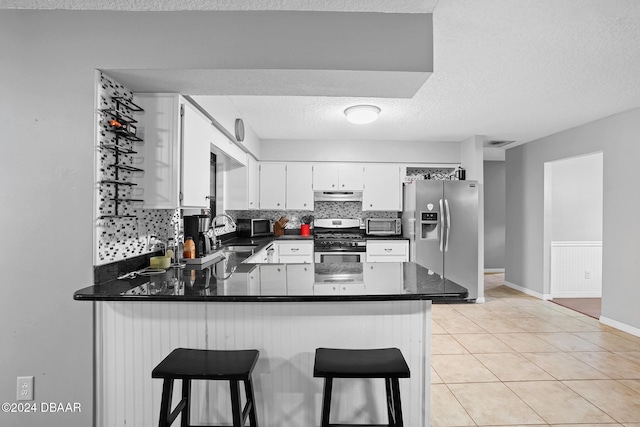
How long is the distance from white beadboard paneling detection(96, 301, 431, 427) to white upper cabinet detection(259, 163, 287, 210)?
12.4ft

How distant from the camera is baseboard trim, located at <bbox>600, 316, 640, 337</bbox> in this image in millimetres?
3778

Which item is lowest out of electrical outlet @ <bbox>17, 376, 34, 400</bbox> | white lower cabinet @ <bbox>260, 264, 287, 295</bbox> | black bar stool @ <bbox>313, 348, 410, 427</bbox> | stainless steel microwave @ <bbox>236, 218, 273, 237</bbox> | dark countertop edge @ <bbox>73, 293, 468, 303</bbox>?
electrical outlet @ <bbox>17, 376, 34, 400</bbox>

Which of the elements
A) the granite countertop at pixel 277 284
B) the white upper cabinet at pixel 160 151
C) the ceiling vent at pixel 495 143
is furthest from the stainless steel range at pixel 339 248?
the white upper cabinet at pixel 160 151

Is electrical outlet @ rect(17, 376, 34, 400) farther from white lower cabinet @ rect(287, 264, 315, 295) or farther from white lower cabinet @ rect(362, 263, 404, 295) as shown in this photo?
white lower cabinet @ rect(362, 263, 404, 295)

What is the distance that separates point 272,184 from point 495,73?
11.5ft

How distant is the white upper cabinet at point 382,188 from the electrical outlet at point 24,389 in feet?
→ 14.7

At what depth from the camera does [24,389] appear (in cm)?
185

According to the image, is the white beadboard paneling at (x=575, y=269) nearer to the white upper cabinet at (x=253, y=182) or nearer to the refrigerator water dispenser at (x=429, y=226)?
the refrigerator water dispenser at (x=429, y=226)

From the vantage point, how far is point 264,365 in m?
1.86

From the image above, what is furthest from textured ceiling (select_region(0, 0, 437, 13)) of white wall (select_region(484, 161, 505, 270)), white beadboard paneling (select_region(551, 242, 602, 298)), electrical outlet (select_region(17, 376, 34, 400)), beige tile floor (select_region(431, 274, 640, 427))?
white wall (select_region(484, 161, 505, 270))

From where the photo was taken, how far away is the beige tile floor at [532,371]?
2.35 metres

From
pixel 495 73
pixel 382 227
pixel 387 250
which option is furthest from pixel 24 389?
pixel 382 227

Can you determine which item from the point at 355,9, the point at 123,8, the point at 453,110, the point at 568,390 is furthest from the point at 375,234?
the point at 123,8

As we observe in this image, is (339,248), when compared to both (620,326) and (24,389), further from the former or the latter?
(24,389)
